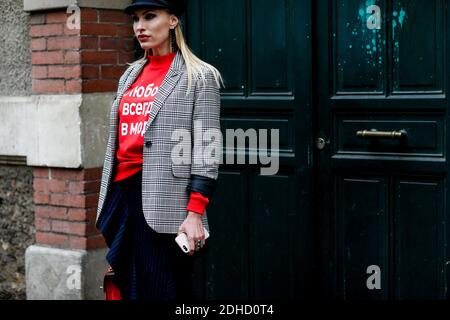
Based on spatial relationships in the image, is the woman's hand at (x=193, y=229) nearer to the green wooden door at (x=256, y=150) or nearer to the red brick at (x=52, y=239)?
the green wooden door at (x=256, y=150)

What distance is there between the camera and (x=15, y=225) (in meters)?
5.92

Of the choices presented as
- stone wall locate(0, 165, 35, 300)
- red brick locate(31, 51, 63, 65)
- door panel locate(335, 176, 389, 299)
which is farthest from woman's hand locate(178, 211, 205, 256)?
stone wall locate(0, 165, 35, 300)

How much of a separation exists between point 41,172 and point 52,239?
1.50 feet

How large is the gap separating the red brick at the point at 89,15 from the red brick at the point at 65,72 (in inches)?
12.2

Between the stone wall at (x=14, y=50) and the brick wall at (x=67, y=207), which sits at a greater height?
the stone wall at (x=14, y=50)

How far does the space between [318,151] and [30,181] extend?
2123 mm

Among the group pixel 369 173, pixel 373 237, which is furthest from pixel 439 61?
pixel 373 237

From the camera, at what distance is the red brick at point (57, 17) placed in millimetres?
5406

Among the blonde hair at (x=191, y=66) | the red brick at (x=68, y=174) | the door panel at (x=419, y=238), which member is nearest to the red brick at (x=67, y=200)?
the red brick at (x=68, y=174)

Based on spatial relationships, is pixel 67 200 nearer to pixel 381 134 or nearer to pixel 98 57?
pixel 98 57

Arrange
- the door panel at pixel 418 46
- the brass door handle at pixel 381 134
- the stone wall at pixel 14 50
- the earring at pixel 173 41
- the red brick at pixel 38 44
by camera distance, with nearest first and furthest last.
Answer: the earring at pixel 173 41 < the door panel at pixel 418 46 < the brass door handle at pixel 381 134 < the red brick at pixel 38 44 < the stone wall at pixel 14 50

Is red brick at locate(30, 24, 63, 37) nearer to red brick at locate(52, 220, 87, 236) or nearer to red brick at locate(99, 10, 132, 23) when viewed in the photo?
red brick at locate(99, 10, 132, 23)
